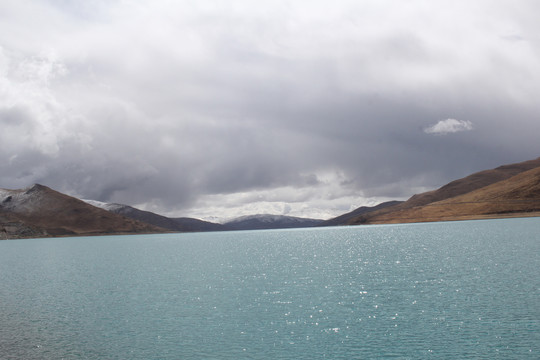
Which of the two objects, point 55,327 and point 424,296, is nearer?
point 55,327

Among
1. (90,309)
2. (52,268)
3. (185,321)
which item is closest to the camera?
(185,321)

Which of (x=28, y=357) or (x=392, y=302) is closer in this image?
(x=28, y=357)

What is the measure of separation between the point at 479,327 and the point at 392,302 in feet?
39.8

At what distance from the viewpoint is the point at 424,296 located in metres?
49.3

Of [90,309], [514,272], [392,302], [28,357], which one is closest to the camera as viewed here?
[28,357]

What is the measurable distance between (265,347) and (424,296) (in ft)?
81.8

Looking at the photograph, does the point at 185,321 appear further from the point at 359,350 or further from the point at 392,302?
the point at 392,302

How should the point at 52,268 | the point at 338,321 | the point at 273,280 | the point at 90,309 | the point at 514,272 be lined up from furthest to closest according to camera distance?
the point at 52,268, the point at 273,280, the point at 514,272, the point at 90,309, the point at 338,321

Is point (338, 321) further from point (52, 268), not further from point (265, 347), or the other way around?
point (52, 268)

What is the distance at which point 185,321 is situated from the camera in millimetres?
42844

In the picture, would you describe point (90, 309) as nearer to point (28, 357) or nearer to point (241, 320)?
point (28, 357)

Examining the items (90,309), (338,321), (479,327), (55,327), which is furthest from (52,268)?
(479,327)

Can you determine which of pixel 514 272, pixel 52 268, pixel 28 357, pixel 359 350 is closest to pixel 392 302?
pixel 359 350

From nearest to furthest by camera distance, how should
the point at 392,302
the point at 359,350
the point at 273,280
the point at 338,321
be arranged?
1. the point at 359,350
2. the point at 338,321
3. the point at 392,302
4. the point at 273,280
